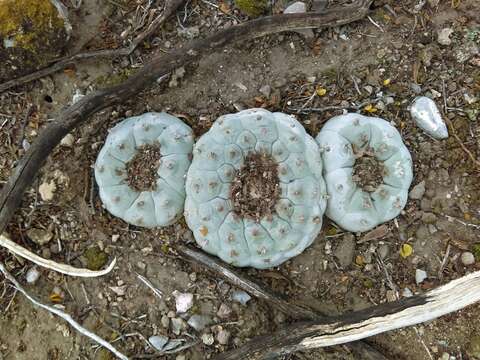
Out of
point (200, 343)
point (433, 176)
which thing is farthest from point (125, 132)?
point (433, 176)

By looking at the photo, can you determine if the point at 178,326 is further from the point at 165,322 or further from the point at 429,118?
the point at 429,118

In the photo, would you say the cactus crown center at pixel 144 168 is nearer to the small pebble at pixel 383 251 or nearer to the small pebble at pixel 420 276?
the small pebble at pixel 383 251

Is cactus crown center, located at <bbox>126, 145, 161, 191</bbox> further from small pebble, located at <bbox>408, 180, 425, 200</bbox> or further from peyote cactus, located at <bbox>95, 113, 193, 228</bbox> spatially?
small pebble, located at <bbox>408, 180, 425, 200</bbox>

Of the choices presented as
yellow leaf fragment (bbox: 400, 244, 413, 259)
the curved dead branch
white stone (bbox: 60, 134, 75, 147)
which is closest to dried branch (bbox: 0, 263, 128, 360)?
the curved dead branch

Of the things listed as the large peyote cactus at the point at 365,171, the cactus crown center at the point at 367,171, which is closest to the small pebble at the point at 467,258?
the large peyote cactus at the point at 365,171

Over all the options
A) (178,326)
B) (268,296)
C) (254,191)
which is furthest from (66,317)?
(254,191)

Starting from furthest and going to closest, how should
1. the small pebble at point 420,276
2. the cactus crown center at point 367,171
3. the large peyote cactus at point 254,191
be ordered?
1. the small pebble at point 420,276
2. the cactus crown center at point 367,171
3. the large peyote cactus at point 254,191

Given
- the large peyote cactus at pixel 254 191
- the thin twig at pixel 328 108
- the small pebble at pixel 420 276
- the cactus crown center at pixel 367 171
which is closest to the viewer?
the large peyote cactus at pixel 254 191
